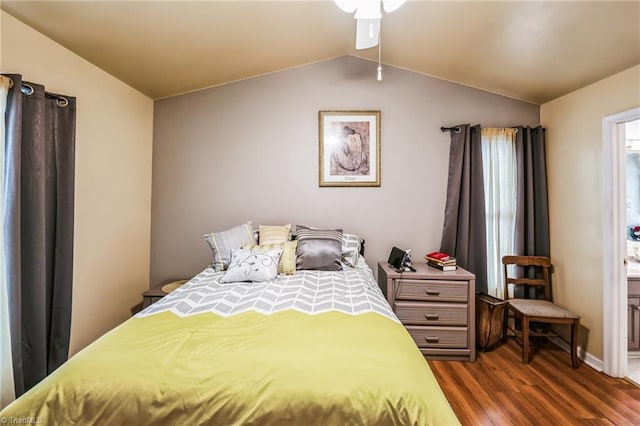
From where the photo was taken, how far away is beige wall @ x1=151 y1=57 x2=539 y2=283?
10.3ft

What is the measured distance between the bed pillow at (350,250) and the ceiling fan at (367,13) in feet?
5.36

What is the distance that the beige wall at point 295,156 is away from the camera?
3127 millimetres

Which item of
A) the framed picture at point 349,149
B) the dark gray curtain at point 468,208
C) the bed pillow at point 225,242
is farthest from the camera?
the framed picture at point 349,149

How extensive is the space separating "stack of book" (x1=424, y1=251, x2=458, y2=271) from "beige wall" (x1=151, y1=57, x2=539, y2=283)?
248 millimetres

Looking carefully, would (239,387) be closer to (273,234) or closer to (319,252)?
(319,252)

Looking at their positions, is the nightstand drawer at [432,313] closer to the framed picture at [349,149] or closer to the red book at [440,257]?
the red book at [440,257]

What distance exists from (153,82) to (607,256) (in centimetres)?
420

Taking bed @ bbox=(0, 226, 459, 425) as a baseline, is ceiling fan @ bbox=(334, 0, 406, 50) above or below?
above

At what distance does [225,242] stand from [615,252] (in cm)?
317

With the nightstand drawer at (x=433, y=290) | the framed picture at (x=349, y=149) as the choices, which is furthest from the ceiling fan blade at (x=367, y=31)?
the nightstand drawer at (x=433, y=290)

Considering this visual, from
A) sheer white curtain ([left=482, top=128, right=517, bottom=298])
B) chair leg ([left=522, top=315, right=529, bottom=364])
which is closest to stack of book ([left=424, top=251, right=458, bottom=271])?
sheer white curtain ([left=482, top=128, right=517, bottom=298])

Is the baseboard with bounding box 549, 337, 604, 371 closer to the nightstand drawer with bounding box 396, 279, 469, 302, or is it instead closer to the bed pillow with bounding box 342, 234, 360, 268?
the nightstand drawer with bounding box 396, 279, 469, 302

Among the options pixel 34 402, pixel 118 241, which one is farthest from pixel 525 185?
pixel 118 241

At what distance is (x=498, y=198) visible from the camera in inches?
119
